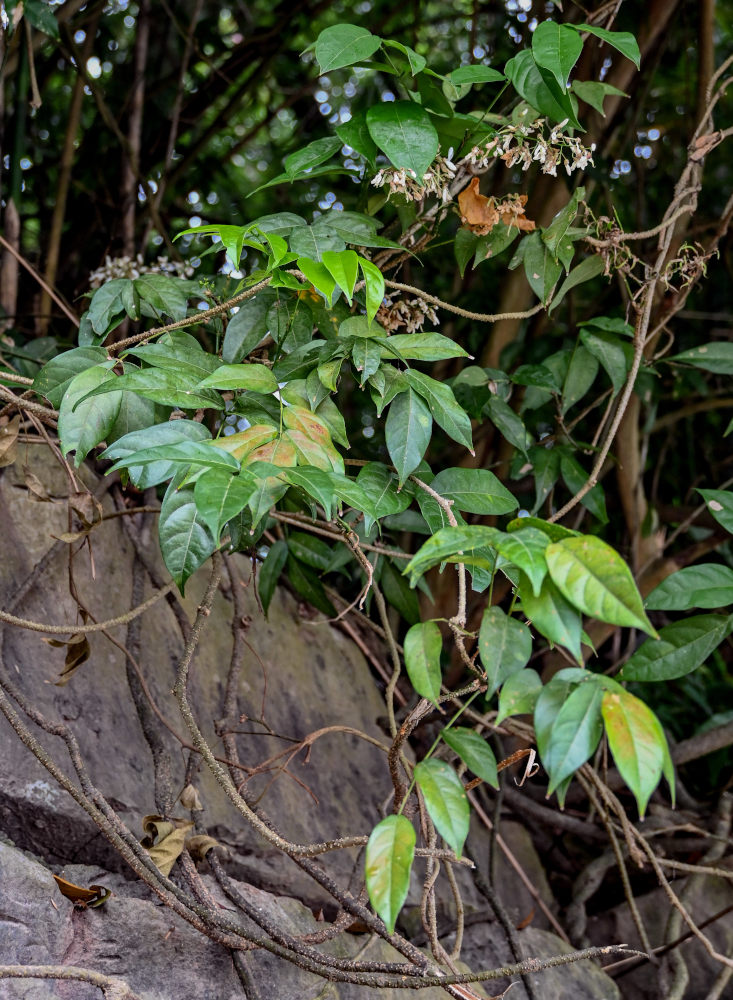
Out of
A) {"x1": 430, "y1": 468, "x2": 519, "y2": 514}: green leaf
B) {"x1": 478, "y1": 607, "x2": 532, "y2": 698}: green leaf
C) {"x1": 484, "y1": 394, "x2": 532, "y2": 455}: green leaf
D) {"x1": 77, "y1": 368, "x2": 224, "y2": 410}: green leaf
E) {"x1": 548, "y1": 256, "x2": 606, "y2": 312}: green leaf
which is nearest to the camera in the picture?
{"x1": 478, "y1": 607, "x2": 532, "y2": 698}: green leaf

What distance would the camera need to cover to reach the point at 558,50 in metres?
0.82

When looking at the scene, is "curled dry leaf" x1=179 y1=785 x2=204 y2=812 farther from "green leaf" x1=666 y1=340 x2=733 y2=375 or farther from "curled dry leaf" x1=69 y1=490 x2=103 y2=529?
"green leaf" x1=666 y1=340 x2=733 y2=375

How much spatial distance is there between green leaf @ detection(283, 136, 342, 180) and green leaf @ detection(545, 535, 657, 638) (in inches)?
19.4

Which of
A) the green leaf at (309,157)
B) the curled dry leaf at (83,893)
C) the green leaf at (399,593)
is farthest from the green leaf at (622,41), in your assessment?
the curled dry leaf at (83,893)

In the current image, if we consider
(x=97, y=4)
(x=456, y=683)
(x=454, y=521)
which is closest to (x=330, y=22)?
(x=97, y=4)

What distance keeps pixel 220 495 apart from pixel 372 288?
0.81 feet

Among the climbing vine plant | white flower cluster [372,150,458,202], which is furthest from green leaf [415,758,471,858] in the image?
white flower cluster [372,150,458,202]

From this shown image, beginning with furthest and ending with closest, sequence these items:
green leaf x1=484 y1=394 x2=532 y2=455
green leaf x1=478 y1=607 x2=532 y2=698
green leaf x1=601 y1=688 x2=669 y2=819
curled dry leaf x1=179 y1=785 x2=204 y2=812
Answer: green leaf x1=484 y1=394 x2=532 y2=455 → curled dry leaf x1=179 y1=785 x2=204 y2=812 → green leaf x1=478 y1=607 x2=532 y2=698 → green leaf x1=601 y1=688 x2=669 y2=819

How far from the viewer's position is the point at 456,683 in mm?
1624

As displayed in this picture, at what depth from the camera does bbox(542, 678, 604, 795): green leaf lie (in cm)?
57

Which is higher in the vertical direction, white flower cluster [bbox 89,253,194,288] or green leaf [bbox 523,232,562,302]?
white flower cluster [bbox 89,253,194,288]

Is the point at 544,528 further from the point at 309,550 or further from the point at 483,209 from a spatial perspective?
the point at 309,550

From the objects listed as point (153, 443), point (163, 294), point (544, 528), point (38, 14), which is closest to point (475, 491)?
point (544, 528)

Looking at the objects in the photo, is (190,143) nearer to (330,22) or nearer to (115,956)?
(330,22)
